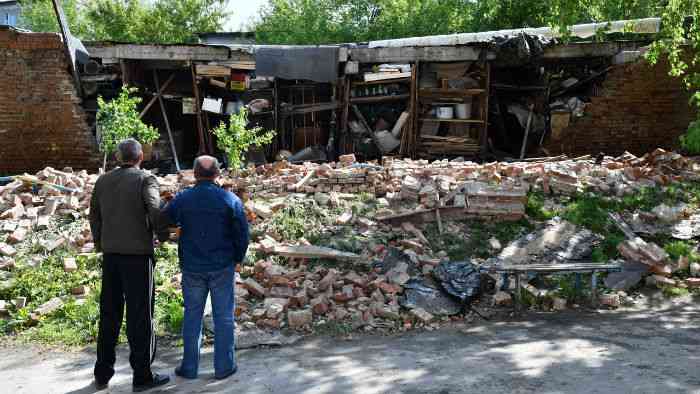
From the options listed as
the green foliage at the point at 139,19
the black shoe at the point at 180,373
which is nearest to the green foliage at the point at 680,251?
the black shoe at the point at 180,373

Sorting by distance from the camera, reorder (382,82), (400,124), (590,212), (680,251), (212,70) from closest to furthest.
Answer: (680,251) < (590,212) < (212,70) < (382,82) < (400,124)

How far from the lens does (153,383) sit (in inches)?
187

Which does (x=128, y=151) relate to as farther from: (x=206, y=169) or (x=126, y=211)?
(x=206, y=169)

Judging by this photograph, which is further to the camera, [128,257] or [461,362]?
[461,362]

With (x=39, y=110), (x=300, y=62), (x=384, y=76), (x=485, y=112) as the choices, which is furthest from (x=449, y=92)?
(x=39, y=110)

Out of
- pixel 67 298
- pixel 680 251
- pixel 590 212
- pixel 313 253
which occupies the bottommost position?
pixel 67 298

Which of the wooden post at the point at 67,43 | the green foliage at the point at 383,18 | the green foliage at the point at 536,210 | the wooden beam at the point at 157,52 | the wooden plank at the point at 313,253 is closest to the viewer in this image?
the wooden plank at the point at 313,253

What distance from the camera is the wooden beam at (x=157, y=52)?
45.7ft

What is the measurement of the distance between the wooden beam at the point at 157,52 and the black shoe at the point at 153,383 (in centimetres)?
1063

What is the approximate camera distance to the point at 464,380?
4.75 meters

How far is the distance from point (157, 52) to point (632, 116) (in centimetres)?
1108

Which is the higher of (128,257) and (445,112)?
(445,112)

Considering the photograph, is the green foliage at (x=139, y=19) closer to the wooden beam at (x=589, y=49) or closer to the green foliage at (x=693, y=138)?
the wooden beam at (x=589, y=49)

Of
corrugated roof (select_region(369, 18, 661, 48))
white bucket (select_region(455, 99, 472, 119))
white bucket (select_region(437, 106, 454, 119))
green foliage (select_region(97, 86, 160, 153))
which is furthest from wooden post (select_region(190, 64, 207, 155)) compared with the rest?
white bucket (select_region(455, 99, 472, 119))
